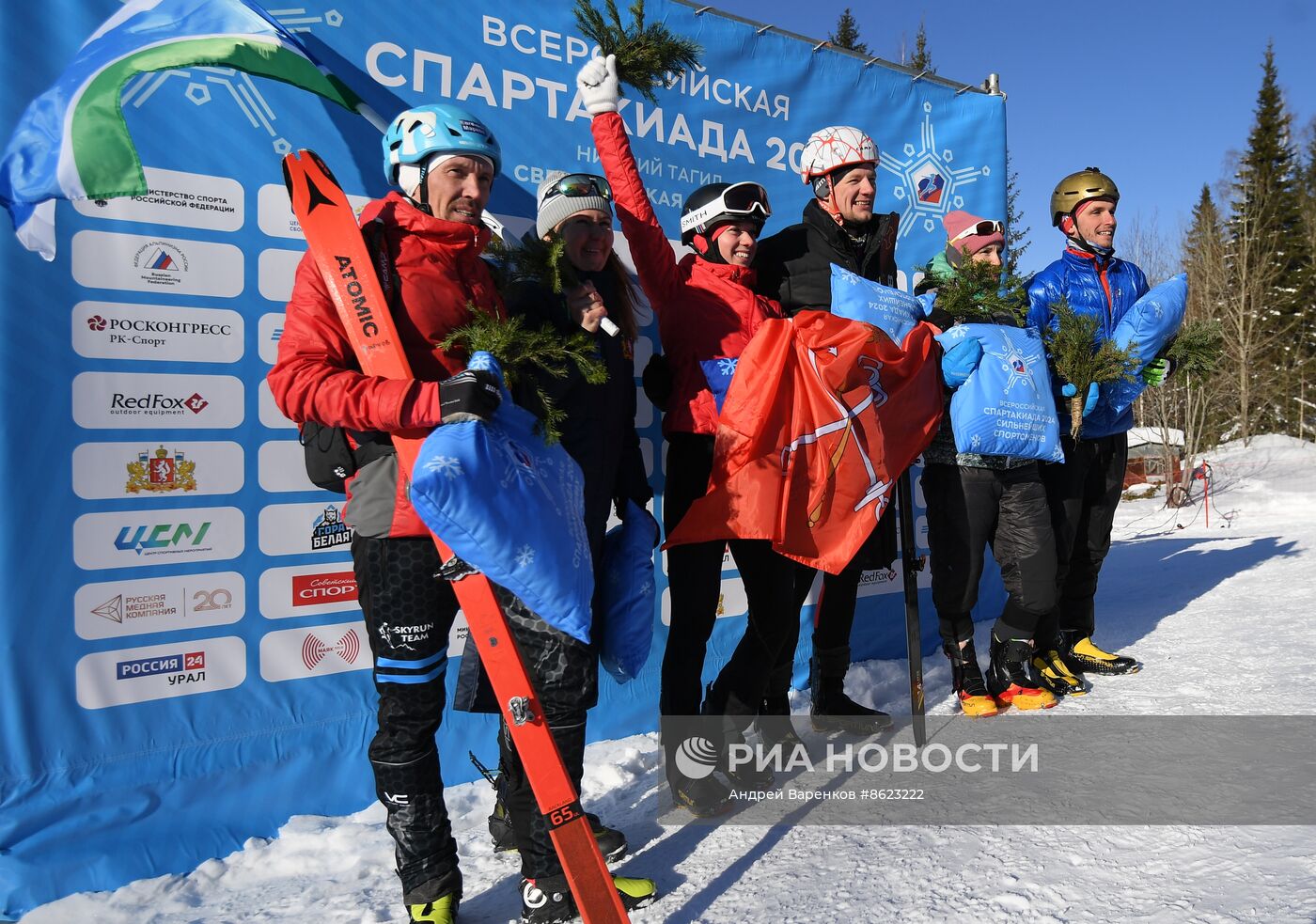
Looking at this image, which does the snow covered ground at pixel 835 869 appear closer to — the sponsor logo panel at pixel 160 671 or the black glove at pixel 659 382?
the sponsor logo panel at pixel 160 671

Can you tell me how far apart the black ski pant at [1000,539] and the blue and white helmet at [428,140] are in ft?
8.52

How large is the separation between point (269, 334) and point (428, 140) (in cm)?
127

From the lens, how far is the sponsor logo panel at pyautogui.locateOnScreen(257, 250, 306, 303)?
307cm

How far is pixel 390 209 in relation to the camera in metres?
2.16

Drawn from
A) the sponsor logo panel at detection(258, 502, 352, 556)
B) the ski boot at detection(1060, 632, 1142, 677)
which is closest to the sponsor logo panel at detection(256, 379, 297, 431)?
the sponsor logo panel at detection(258, 502, 352, 556)

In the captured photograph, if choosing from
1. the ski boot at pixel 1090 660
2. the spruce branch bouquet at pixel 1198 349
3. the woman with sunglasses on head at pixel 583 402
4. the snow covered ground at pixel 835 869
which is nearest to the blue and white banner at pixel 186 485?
the snow covered ground at pixel 835 869

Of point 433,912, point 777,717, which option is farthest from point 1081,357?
point 433,912

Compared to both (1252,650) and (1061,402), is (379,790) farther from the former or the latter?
(1252,650)

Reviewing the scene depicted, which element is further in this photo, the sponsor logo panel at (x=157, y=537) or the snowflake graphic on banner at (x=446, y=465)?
the sponsor logo panel at (x=157, y=537)

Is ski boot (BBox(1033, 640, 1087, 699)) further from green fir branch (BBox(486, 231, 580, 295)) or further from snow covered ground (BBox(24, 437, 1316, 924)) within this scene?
green fir branch (BBox(486, 231, 580, 295))

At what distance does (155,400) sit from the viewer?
2846 millimetres

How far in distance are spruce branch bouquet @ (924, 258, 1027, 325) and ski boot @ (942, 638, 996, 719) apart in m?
1.55

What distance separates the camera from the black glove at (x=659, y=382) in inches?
119

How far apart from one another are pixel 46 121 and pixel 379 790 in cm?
222
